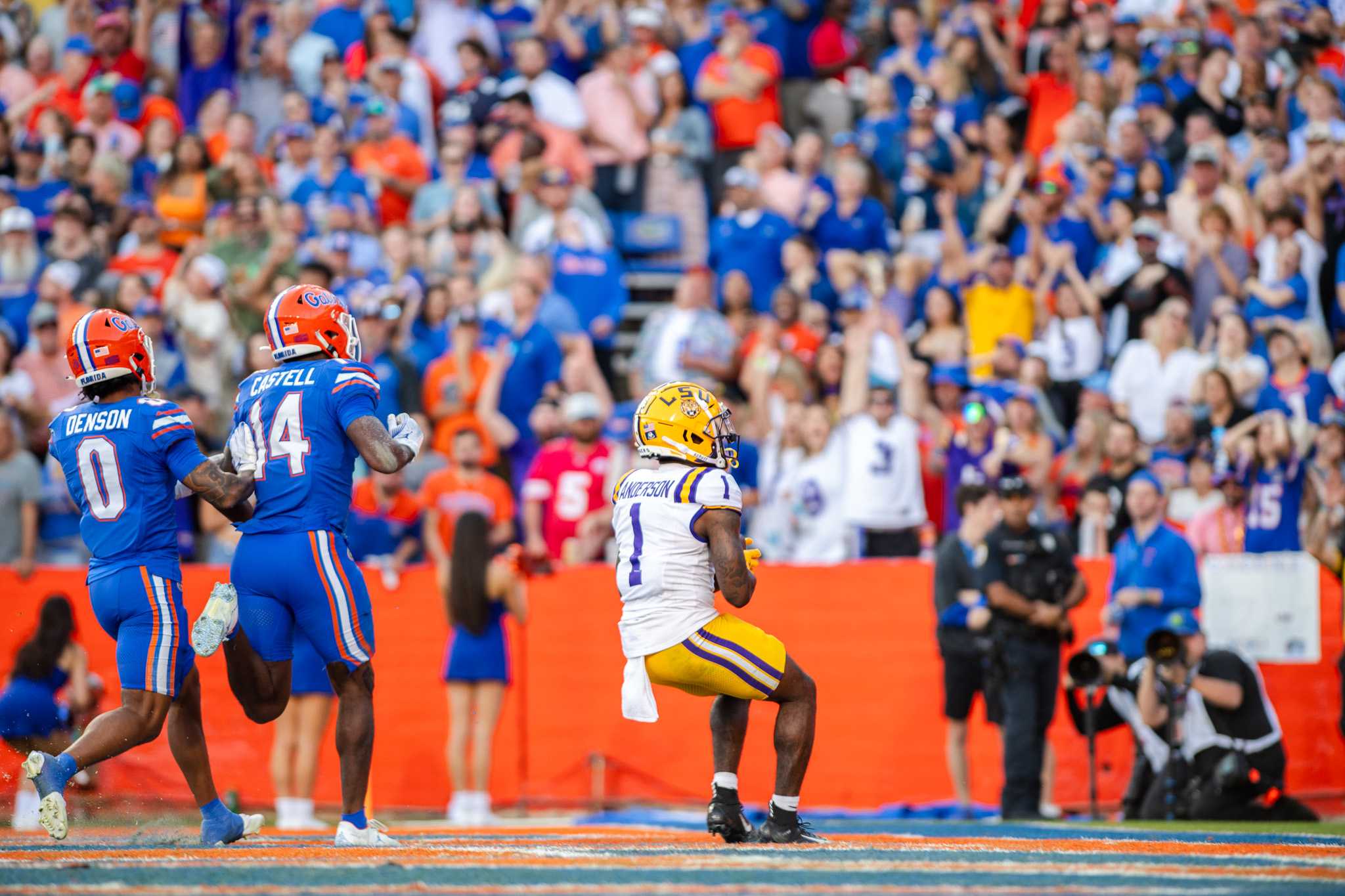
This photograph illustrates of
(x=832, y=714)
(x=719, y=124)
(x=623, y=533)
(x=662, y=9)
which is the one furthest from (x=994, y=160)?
(x=623, y=533)

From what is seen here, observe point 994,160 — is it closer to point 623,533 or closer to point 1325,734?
point 1325,734

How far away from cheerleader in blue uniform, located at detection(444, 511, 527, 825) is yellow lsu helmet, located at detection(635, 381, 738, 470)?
4.87 m

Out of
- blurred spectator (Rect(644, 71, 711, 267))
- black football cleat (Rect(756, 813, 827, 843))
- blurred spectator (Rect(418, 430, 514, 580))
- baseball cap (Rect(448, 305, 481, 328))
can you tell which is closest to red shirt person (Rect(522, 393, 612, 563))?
blurred spectator (Rect(418, 430, 514, 580))

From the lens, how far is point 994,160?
1678 centimetres

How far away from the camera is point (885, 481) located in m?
13.6

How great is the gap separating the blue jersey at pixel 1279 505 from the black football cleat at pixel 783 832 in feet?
20.8

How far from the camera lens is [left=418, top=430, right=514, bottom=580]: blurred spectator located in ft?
43.4

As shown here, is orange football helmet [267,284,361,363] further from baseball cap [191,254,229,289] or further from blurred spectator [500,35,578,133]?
blurred spectator [500,35,578,133]

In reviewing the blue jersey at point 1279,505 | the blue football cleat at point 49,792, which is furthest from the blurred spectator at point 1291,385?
the blue football cleat at point 49,792

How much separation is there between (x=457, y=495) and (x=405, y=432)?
234 inches

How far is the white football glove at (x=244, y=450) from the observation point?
7391mm

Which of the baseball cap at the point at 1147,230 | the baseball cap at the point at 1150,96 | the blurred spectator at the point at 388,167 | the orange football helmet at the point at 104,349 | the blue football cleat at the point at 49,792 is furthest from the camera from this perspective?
the blurred spectator at the point at 388,167

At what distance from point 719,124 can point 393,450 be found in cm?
1099

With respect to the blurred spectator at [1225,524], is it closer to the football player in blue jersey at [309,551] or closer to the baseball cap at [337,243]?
the football player in blue jersey at [309,551]
